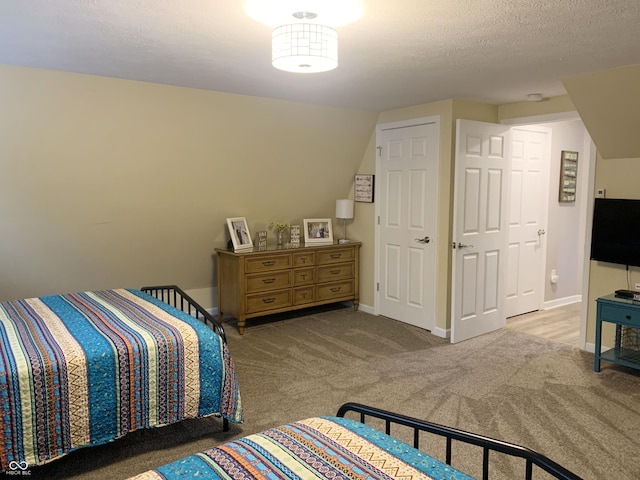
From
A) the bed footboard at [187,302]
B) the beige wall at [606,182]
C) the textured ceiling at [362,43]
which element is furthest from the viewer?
the beige wall at [606,182]

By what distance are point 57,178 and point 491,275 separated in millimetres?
4032

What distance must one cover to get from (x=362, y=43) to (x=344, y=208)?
2.90 metres

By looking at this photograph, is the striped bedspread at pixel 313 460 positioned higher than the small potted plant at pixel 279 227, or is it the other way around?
the small potted plant at pixel 279 227

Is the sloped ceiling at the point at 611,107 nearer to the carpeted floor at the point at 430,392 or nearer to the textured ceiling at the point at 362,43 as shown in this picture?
the textured ceiling at the point at 362,43

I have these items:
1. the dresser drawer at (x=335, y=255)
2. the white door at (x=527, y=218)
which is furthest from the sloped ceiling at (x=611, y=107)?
the dresser drawer at (x=335, y=255)

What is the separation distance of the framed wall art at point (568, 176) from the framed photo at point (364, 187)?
7.61ft

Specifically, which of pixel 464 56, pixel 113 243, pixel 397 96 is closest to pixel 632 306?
pixel 464 56

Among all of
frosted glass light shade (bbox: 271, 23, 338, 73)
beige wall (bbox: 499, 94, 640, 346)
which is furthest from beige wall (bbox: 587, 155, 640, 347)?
frosted glass light shade (bbox: 271, 23, 338, 73)

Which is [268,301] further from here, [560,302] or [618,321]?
[560,302]

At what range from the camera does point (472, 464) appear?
8.45ft

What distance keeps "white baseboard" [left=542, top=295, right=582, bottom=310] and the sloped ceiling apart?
7.94 feet

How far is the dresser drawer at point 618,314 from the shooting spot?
3.57m

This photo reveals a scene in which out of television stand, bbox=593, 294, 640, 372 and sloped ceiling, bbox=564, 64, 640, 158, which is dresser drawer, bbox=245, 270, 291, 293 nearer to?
television stand, bbox=593, 294, 640, 372

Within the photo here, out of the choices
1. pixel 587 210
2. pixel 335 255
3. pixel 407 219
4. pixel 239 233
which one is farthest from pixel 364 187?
pixel 587 210
